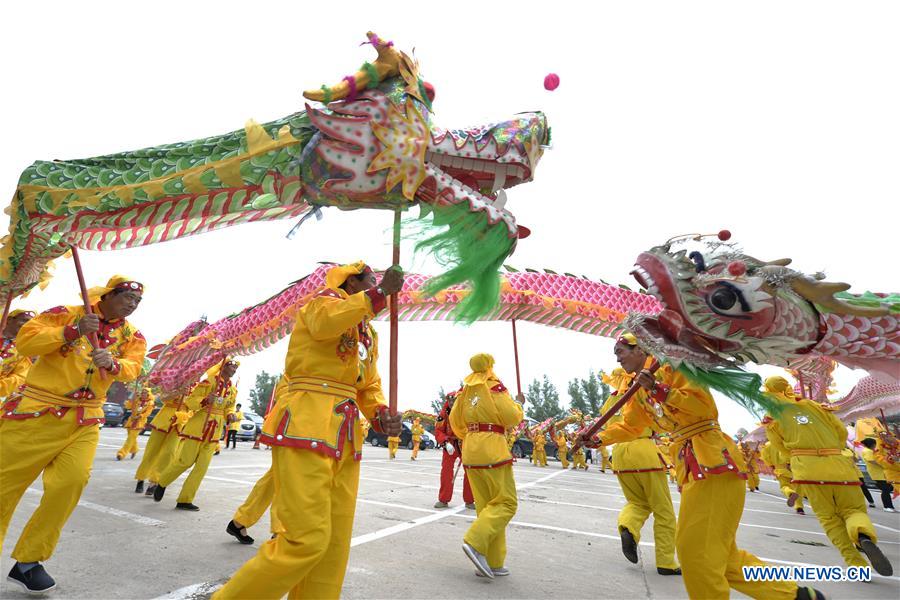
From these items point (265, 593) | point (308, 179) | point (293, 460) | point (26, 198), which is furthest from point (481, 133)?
point (26, 198)

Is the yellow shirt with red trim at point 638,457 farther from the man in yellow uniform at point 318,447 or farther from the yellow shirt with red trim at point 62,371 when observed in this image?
the yellow shirt with red trim at point 62,371

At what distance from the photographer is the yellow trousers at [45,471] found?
9.48 feet

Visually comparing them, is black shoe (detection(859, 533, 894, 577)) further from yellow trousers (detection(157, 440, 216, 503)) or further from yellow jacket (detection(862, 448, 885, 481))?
yellow jacket (detection(862, 448, 885, 481))

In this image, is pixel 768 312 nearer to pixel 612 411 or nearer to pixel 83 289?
pixel 612 411

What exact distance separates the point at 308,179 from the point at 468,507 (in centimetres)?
569

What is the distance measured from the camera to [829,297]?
89.7 inches

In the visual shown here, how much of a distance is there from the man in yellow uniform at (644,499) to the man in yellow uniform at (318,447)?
8.00 ft

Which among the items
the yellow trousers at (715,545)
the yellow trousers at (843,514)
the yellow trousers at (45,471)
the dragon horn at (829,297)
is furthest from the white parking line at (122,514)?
the yellow trousers at (843,514)

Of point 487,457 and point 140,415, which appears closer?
point 487,457

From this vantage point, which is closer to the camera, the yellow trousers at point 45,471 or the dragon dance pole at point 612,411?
the yellow trousers at point 45,471

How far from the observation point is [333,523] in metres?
2.36

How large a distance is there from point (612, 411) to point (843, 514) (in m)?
2.95

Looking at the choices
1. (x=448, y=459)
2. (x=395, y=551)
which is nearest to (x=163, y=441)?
(x=448, y=459)

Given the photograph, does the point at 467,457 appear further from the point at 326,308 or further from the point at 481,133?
the point at 481,133
